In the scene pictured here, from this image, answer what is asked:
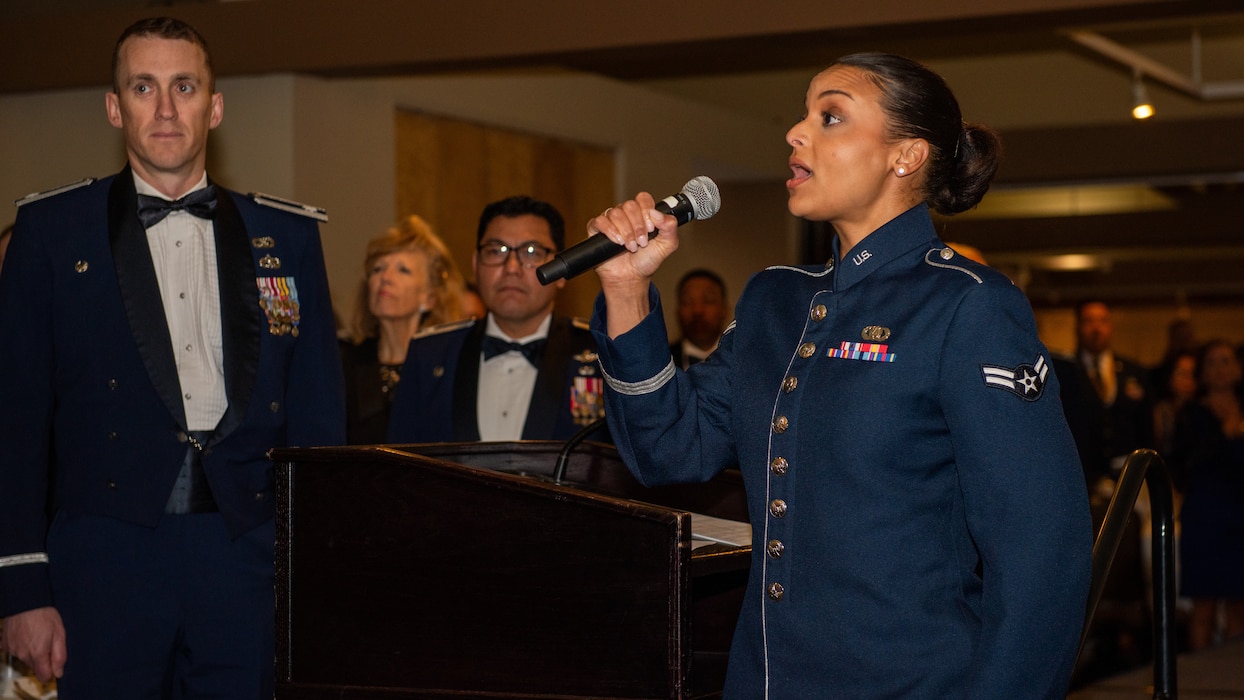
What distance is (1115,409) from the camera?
24.6 ft

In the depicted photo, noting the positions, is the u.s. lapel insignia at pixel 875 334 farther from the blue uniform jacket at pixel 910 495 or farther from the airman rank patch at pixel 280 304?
the airman rank patch at pixel 280 304

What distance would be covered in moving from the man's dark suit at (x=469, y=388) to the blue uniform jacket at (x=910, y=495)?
1601 millimetres

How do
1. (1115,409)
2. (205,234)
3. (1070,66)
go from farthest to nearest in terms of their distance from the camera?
1. (1070,66)
2. (1115,409)
3. (205,234)

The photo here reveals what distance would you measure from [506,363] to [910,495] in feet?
6.64

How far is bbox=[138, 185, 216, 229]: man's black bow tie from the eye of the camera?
7.90ft

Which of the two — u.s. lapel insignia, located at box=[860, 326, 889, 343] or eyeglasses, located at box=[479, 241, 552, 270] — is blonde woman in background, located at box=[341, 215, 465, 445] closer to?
eyeglasses, located at box=[479, 241, 552, 270]

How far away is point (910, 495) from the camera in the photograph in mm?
1611

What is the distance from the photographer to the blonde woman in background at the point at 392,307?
4285mm

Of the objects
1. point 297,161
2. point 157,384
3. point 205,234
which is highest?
point 297,161

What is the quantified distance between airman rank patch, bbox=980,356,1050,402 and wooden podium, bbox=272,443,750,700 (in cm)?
38

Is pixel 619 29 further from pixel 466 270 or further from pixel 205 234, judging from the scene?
pixel 205 234

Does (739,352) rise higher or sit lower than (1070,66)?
lower

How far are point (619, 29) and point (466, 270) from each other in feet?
7.82

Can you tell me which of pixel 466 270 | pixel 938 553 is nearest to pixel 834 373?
pixel 938 553
